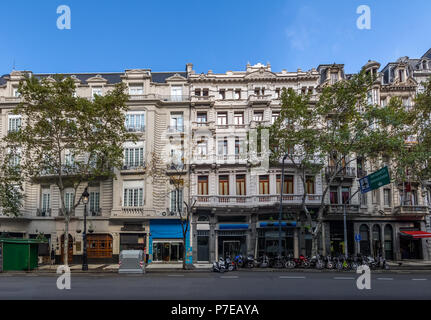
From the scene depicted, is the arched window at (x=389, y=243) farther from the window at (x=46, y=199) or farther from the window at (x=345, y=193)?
the window at (x=46, y=199)

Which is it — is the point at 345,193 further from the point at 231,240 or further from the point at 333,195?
the point at 231,240

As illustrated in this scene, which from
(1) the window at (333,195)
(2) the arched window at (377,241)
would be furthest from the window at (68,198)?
(2) the arched window at (377,241)

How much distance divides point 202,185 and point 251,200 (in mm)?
4841

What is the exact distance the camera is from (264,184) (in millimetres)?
30938

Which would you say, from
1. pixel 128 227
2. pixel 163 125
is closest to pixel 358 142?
pixel 163 125

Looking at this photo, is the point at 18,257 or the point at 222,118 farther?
the point at 222,118

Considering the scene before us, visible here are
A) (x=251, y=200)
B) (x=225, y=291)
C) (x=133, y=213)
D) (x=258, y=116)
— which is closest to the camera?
(x=225, y=291)

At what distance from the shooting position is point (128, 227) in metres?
29.9

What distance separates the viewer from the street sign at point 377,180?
21.1 meters

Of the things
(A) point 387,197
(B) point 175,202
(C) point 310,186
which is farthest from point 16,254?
(A) point 387,197

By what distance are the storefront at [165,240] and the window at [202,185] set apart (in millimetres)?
3535

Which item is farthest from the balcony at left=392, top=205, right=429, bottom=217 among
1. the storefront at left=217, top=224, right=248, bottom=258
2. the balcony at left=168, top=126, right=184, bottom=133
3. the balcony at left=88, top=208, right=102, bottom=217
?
the balcony at left=88, top=208, right=102, bottom=217
